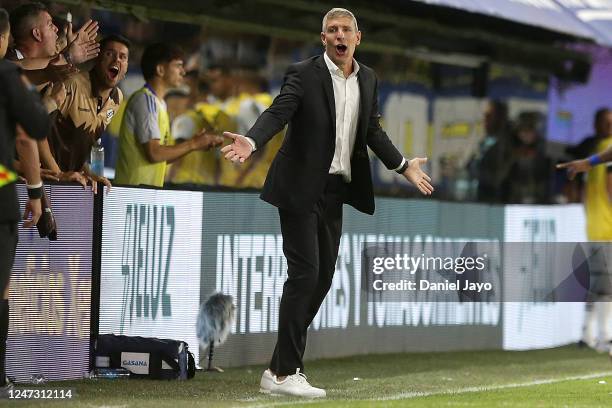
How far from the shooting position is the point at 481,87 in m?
16.5

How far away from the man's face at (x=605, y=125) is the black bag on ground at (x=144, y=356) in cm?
725

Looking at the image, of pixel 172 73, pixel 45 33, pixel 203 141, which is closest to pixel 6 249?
pixel 45 33

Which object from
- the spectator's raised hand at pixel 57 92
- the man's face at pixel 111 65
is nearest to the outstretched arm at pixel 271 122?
the spectator's raised hand at pixel 57 92

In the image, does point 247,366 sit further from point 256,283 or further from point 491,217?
point 491,217

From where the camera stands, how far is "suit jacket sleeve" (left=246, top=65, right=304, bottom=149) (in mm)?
8164

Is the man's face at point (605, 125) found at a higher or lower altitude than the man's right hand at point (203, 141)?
higher

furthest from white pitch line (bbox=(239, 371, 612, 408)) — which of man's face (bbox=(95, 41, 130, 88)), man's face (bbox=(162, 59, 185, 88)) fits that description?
man's face (bbox=(162, 59, 185, 88))

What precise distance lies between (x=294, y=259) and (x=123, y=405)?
1.29 meters

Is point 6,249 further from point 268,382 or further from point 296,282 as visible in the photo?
point 268,382

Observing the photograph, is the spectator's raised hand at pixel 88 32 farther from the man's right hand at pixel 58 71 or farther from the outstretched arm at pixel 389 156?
the outstretched arm at pixel 389 156

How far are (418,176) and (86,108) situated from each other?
282 cm

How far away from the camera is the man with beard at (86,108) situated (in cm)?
1025

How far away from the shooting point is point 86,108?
10.4 m

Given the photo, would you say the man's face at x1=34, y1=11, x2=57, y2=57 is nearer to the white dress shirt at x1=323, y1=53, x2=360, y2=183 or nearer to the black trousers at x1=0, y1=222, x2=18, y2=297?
the white dress shirt at x1=323, y1=53, x2=360, y2=183
